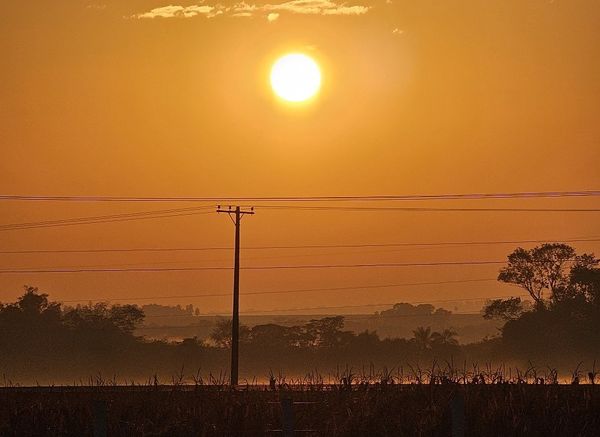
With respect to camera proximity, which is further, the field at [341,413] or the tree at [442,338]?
the tree at [442,338]

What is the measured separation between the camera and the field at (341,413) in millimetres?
30922

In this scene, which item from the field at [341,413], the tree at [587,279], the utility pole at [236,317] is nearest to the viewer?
the field at [341,413]

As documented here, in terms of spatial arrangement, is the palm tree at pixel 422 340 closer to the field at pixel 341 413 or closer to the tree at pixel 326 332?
the tree at pixel 326 332

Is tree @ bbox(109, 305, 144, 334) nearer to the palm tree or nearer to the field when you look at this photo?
the palm tree

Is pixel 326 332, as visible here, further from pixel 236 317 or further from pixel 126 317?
pixel 236 317

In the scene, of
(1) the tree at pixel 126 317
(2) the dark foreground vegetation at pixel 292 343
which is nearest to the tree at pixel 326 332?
(2) the dark foreground vegetation at pixel 292 343

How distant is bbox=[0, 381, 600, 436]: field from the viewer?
1217 inches

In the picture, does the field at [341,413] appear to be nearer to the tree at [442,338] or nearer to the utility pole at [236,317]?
the utility pole at [236,317]

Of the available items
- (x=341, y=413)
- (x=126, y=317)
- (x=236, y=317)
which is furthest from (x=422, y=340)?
(x=341, y=413)

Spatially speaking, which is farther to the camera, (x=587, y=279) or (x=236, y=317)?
(x=587, y=279)

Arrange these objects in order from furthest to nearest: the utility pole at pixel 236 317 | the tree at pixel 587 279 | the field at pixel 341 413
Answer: the tree at pixel 587 279, the utility pole at pixel 236 317, the field at pixel 341 413

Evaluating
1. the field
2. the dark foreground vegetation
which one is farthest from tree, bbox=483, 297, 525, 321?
the field

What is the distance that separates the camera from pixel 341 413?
104ft

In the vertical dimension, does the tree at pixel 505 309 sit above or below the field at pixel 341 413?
above
